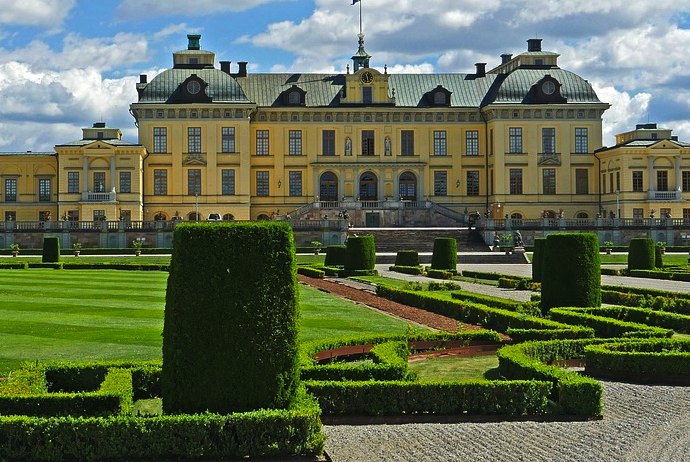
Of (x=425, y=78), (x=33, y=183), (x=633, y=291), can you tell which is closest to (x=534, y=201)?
(x=425, y=78)

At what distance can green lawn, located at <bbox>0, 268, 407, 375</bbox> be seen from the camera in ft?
43.3

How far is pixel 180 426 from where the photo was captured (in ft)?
26.0

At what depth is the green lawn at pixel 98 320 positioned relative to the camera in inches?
519

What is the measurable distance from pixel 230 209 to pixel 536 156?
20.1m

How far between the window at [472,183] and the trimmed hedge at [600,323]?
46224 mm

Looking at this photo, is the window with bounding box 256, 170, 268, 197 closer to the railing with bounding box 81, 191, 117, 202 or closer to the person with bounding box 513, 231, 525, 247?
the railing with bounding box 81, 191, 117, 202

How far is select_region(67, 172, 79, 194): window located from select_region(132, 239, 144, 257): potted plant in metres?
9.26

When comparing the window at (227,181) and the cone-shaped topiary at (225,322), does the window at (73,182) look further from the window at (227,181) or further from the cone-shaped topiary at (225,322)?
the cone-shaped topiary at (225,322)

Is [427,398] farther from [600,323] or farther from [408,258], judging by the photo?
[408,258]

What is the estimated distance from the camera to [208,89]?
6041cm

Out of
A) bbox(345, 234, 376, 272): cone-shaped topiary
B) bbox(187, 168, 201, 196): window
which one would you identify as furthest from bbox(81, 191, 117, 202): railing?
bbox(345, 234, 376, 272): cone-shaped topiary

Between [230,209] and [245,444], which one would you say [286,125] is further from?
[245,444]

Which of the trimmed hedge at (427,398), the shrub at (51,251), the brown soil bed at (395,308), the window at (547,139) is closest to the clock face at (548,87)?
the window at (547,139)

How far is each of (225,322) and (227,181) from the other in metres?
53.2
